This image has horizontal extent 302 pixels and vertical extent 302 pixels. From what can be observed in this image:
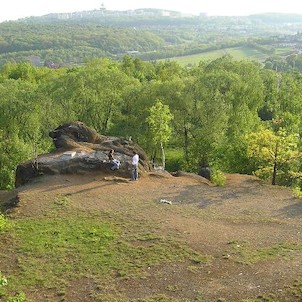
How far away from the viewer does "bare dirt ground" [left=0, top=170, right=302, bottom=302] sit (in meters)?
20.2

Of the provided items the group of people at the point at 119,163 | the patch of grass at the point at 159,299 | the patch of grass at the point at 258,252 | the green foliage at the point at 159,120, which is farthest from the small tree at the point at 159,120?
the patch of grass at the point at 159,299

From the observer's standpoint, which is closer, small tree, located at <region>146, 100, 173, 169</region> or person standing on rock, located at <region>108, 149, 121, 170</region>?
person standing on rock, located at <region>108, 149, 121, 170</region>

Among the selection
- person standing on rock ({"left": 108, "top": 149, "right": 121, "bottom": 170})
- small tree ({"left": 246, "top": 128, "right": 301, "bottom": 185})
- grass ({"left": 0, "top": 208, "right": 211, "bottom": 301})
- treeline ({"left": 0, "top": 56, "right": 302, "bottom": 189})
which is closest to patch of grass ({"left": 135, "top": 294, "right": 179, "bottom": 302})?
grass ({"left": 0, "top": 208, "right": 211, "bottom": 301})

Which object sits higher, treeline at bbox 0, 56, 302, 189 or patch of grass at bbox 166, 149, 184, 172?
treeline at bbox 0, 56, 302, 189

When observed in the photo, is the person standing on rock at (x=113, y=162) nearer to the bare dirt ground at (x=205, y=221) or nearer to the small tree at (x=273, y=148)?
the bare dirt ground at (x=205, y=221)

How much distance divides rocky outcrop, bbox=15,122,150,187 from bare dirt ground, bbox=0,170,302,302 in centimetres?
107

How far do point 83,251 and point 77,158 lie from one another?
40.9 feet

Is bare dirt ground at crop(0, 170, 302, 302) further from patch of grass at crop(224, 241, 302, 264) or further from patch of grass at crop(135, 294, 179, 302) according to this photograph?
patch of grass at crop(135, 294, 179, 302)

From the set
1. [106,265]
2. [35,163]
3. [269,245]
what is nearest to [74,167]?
[35,163]

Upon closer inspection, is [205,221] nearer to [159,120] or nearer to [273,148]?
[273,148]

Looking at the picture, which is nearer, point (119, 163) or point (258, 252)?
point (258, 252)

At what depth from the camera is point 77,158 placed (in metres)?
34.8

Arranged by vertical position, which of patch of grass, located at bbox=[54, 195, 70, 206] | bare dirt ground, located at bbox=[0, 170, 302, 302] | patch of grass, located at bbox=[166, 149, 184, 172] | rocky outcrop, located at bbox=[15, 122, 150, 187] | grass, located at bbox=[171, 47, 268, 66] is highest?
rocky outcrop, located at bbox=[15, 122, 150, 187]

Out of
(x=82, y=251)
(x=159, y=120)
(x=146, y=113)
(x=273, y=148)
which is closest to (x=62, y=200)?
(x=82, y=251)
